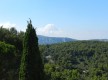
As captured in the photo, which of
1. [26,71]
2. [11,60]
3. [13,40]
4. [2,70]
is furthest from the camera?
[13,40]

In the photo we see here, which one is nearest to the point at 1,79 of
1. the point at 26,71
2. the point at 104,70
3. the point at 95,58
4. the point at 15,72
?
the point at 15,72

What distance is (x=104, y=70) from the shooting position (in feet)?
528

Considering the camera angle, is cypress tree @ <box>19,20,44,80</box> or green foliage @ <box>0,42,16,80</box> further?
green foliage @ <box>0,42,16,80</box>

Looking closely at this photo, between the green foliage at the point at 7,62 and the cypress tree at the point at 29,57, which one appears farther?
the green foliage at the point at 7,62

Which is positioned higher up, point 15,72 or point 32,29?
point 32,29

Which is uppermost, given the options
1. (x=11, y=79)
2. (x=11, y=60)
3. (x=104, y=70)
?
(x=11, y=60)

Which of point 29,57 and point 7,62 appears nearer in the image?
point 29,57

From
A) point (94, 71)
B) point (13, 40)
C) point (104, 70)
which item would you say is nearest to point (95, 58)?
point (104, 70)

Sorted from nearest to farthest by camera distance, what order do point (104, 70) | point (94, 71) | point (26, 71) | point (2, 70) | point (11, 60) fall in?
point (26, 71), point (2, 70), point (11, 60), point (94, 71), point (104, 70)

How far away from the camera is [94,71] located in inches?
5704

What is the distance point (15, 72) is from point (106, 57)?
531ft

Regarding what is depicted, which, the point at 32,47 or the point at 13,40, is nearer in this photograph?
the point at 32,47

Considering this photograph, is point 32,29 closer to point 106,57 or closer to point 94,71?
point 94,71

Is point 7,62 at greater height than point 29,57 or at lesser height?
lesser
